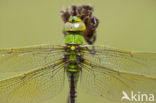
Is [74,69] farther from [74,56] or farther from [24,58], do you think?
[24,58]

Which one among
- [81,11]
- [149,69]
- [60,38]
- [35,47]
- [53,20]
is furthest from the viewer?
[53,20]

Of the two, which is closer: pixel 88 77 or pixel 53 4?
pixel 88 77

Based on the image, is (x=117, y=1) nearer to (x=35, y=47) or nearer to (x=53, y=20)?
(x=53, y=20)

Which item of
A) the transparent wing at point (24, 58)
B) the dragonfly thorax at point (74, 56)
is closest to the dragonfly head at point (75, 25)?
the dragonfly thorax at point (74, 56)

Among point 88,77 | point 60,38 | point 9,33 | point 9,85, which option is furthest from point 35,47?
point 9,33

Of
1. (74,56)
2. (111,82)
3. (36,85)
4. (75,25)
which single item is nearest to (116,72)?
(111,82)

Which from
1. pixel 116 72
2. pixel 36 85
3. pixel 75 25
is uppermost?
pixel 75 25

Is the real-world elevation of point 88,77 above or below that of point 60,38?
below
